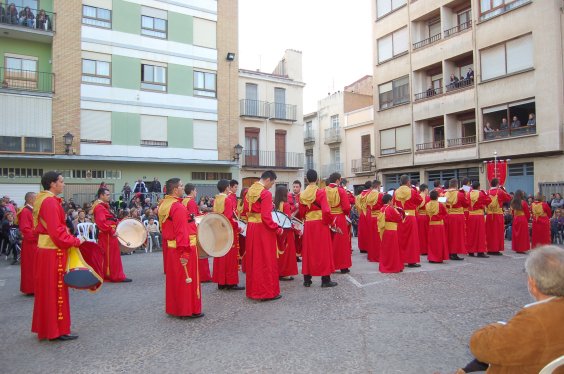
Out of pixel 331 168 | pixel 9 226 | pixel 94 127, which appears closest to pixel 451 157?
pixel 331 168

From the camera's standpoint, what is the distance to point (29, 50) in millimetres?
23891

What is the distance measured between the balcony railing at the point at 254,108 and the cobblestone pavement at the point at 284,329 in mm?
23672

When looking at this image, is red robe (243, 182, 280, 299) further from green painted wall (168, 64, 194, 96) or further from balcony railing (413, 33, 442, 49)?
balcony railing (413, 33, 442, 49)

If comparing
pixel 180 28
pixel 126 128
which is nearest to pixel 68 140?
pixel 126 128

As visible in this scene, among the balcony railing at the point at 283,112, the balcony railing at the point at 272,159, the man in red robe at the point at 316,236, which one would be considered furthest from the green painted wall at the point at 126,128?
the man in red robe at the point at 316,236

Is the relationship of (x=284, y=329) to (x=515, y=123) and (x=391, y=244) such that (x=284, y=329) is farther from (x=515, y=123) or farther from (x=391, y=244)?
(x=515, y=123)

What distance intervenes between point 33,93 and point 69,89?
1.78 meters

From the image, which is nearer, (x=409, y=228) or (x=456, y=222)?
(x=409, y=228)

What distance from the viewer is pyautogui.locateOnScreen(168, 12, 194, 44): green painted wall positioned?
27422 mm

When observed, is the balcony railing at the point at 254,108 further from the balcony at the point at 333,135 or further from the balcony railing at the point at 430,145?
the balcony railing at the point at 430,145

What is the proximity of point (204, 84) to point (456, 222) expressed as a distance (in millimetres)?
20581

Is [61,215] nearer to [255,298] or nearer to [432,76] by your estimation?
[255,298]

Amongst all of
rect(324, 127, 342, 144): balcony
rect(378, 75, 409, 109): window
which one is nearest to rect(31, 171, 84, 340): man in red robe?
rect(378, 75, 409, 109): window

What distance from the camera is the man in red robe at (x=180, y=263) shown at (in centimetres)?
645
